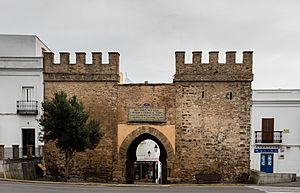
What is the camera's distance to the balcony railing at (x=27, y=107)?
79.1 ft

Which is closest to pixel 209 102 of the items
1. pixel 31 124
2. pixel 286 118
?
pixel 286 118

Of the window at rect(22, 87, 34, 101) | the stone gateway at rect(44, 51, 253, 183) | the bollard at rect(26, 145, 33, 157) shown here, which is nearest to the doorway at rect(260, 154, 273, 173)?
the stone gateway at rect(44, 51, 253, 183)

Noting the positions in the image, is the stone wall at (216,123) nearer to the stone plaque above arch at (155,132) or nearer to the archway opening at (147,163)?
the stone plaque above arch at (155,132)

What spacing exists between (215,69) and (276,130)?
7865 millimetres

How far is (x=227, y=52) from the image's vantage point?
23.8 metres

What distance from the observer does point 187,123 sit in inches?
930

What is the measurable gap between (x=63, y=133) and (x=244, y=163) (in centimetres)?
1046

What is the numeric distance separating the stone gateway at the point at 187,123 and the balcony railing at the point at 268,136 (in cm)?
546

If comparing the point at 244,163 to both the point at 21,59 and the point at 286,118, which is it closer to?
the point at 286,118

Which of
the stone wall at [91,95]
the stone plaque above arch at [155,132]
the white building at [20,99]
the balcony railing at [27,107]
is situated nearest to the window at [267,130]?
the stone plaque above arch at [155,132]

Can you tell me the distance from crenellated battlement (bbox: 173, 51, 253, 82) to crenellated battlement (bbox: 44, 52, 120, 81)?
3.73 metres

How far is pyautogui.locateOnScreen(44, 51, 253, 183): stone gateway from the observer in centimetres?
2358

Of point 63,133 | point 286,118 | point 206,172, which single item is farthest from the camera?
point 286,118

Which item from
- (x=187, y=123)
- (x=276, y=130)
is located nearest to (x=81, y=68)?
(x=187, y=123)
